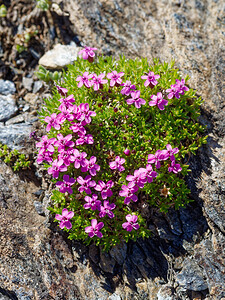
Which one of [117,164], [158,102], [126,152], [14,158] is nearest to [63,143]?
[117,164]

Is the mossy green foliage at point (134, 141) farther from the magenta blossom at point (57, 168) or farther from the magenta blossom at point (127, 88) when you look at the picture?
the magenta blossom at point (57, 168)

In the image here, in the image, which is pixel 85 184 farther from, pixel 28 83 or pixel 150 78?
pixel 28 83

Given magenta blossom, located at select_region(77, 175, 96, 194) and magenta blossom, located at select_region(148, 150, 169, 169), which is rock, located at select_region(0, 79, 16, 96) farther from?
magenta blossom, located at select_region(148, 150, 169, 169)

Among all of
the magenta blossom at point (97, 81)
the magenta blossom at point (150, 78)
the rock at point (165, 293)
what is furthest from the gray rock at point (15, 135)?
the rock at point (165, 293)

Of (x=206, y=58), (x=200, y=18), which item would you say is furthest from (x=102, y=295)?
(x=200, y=18)

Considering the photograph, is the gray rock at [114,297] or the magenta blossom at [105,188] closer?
the magenta blossom at [105,188]
